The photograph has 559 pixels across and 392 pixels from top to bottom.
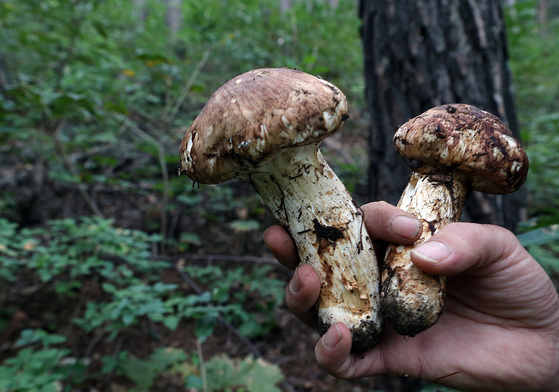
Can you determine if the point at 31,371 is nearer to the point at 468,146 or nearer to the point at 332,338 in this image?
the point at 332,338

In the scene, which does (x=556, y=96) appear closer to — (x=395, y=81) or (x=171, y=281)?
(x=395, y=81)

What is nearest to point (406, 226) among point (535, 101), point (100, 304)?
point (100, 304)

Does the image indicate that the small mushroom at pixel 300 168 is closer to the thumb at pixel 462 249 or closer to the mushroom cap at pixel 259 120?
the mushroom cap at pixel 259 120

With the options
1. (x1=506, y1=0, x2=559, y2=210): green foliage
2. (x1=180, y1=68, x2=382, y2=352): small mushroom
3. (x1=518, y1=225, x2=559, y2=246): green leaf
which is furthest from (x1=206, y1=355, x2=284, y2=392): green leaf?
(x1=506, y1=0, x2=559, y2=210): green foliage

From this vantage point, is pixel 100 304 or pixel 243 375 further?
pixel 100 304

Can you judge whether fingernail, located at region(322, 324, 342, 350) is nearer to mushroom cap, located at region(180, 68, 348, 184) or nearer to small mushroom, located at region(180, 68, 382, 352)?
small mushroom, located at region(180, 68, 382, 352)

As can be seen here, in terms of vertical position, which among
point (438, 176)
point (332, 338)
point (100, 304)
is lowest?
point (100, 304)

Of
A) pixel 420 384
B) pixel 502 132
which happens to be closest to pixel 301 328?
pixel 420 384
